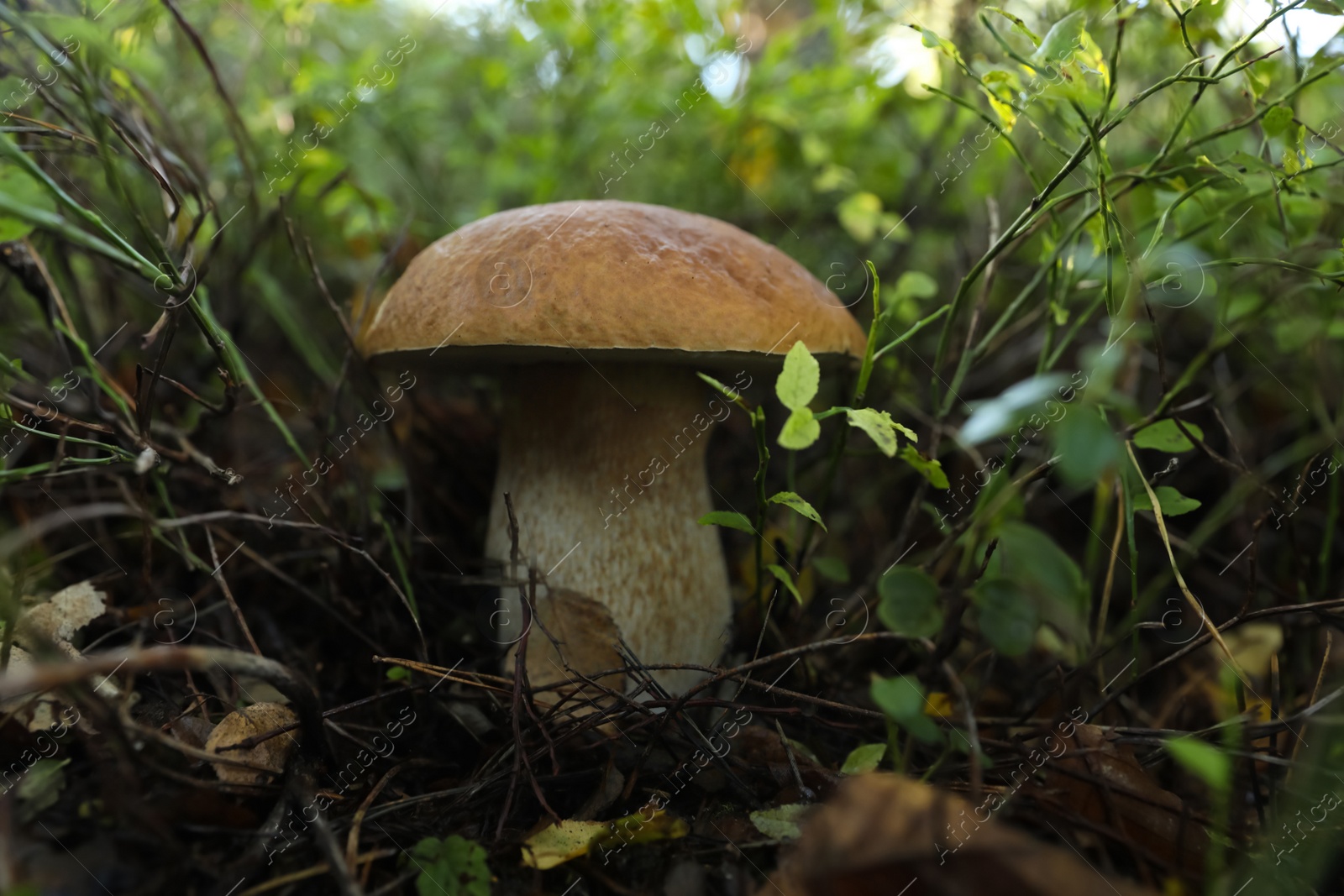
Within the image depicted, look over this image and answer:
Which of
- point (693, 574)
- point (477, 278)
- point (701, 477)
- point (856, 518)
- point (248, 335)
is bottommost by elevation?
point (856, 518)

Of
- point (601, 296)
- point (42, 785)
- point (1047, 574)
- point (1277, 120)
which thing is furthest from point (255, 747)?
point (1277, 120)

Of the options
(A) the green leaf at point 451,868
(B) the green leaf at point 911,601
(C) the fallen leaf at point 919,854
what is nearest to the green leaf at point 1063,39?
(B) the green leaf at point 911,601

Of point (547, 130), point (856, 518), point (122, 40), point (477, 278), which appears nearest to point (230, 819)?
point (477, 278)

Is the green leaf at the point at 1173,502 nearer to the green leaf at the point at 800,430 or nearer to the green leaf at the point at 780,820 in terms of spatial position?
the green leaf at the point at 800,430

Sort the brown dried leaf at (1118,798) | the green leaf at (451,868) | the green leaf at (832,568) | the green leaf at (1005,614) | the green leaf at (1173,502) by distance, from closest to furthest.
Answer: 1. the green leaf at (1005,614)
2. the green leaf at (451,868)
3. the brown dried leaf at (1118,798)
4. the green leaf at (1173,502)
5. the green leaf at (832,568)

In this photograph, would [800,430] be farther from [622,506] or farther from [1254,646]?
[1254,646]

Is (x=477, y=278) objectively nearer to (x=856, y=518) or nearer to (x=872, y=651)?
(x=872, y=651)

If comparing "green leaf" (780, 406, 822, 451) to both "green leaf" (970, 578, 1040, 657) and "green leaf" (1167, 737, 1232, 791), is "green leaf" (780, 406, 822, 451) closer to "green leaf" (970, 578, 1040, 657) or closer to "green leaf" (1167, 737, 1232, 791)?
"green leaf" (970, 578, 1040, 657)
